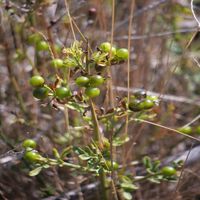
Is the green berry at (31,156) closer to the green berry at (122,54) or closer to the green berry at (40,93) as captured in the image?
the green berry at (40,93)

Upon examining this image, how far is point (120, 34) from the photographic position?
2264mm

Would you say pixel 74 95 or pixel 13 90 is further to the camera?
pixel 13 90

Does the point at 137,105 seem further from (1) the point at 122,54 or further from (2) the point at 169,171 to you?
(2) the point at 169,171

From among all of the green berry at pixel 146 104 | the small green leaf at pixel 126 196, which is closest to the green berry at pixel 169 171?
the small green leaf at pixel 126 196

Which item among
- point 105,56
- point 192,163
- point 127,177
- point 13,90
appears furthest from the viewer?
point 13,90

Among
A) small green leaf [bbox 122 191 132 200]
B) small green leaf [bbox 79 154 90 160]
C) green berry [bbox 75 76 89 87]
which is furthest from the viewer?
small green leaf [bbox 122 191 132 200]

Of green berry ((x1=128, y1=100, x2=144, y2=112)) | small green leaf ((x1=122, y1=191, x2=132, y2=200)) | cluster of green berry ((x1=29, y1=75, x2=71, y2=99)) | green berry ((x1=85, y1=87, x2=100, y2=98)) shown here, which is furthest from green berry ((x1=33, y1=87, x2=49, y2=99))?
small green leaf ((x1=122, y1=191, x2=132, y2=200))

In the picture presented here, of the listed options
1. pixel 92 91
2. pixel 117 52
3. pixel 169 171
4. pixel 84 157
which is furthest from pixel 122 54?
pixel 169 171

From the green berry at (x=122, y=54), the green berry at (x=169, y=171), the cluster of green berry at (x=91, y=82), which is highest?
the green berry at (x=122, y=54)

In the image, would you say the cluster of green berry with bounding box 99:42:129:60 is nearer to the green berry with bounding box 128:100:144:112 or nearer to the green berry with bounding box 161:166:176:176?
the green berry with bounding box 128:100:144:112

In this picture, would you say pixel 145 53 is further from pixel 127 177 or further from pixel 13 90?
pixel 127 177

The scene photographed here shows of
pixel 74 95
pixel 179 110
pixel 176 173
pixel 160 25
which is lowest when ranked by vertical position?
pixel 179 110

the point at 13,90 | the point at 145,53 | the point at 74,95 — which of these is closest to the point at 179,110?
the point at 145,53

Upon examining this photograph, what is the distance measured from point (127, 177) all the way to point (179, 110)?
35.6 inches
